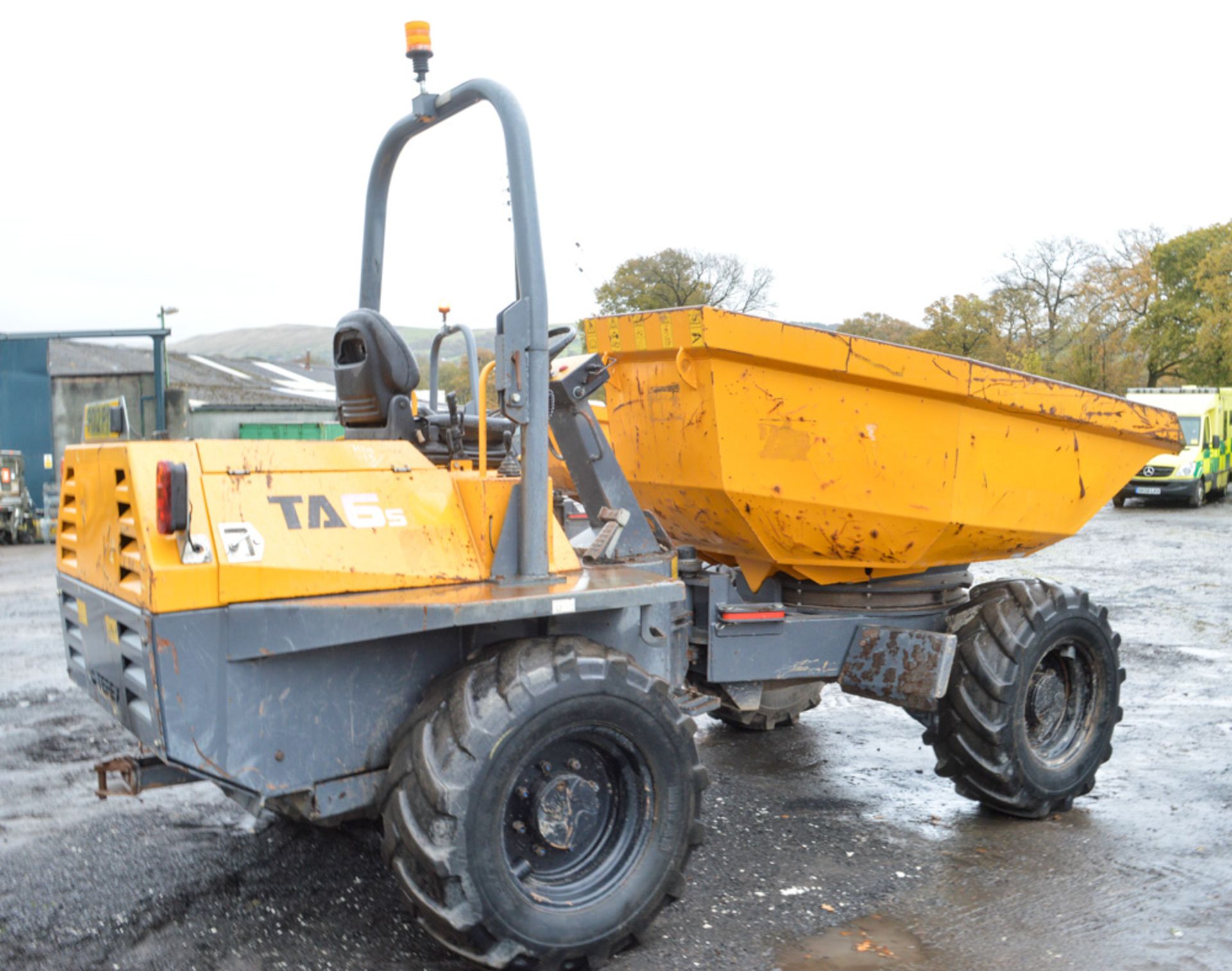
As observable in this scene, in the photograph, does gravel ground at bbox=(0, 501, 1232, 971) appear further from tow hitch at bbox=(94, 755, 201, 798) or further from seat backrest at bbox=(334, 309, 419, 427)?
seat backrest at bbox=(334, 309, 419, 427)

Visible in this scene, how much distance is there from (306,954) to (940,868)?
93.4 inches

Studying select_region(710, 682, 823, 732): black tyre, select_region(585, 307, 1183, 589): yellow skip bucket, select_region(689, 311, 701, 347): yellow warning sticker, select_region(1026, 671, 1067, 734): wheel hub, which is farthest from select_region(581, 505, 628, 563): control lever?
select_region(1026, 671, 1067, 734): wheel hub

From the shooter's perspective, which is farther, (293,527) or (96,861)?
(96,861)

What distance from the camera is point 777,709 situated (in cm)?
553

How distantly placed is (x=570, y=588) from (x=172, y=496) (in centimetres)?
123

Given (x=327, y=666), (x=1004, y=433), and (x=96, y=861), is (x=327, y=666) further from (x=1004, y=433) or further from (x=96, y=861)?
(x=1004, y=433)

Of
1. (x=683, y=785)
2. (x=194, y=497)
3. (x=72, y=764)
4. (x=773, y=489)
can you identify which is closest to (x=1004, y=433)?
(x=773, y=489)

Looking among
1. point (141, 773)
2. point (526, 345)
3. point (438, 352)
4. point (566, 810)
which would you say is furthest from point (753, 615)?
point (438, 352)

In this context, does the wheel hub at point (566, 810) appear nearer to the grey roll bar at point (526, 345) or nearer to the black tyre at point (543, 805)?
the black tyre at point (543, 805)

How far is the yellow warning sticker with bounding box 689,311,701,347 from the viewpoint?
161 inches

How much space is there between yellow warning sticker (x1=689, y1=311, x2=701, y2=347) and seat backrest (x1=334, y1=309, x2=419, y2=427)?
101cm

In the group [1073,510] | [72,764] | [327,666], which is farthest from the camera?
[72,764]

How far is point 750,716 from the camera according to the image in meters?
5.89

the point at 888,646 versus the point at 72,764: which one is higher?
the point at 888,646
